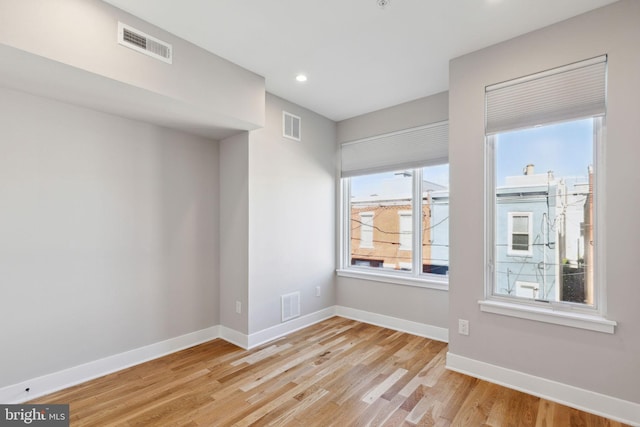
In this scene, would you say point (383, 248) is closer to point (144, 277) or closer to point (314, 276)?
point (314, 276)

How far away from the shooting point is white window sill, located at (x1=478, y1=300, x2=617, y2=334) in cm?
207

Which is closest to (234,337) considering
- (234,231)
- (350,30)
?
(234,231)

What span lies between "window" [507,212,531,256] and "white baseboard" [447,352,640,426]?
37.1 inches

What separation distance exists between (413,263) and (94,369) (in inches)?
131

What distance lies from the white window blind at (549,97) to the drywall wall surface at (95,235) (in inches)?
114

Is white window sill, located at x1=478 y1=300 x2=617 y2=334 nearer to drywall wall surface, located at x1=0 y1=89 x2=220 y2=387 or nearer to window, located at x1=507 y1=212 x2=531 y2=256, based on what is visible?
window, located at x1=507 y1=212 x2=531 y2=256

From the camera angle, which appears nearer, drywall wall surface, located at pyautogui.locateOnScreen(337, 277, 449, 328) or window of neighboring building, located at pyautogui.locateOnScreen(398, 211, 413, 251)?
drywall wall surface, located at pyautogui.locateOnScreen(337, 277, 449, 328)

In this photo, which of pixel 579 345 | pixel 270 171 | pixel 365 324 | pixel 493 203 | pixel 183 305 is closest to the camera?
pixel 579 345

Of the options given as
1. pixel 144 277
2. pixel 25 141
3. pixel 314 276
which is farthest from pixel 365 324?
pixel 25 141

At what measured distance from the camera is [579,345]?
7.07 feet

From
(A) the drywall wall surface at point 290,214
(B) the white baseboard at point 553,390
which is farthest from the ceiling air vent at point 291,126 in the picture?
(B) the white baseboard at point 553,390

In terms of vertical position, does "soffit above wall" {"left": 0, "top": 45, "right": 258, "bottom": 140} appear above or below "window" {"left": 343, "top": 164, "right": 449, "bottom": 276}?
above

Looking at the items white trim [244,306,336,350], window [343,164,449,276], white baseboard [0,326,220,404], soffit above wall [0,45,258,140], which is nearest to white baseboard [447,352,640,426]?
window [343,164,449,276]

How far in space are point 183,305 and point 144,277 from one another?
52 cm
